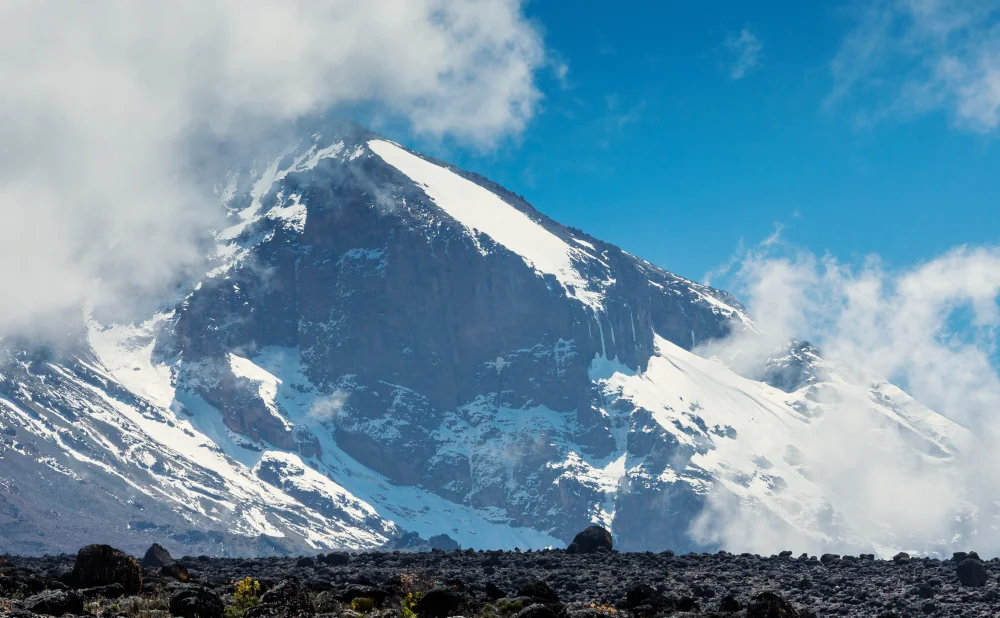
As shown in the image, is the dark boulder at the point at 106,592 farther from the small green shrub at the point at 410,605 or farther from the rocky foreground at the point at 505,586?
the small green shrub at the point at 410,605

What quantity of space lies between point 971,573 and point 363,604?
20.4 m

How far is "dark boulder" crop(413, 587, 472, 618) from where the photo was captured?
27.3 m

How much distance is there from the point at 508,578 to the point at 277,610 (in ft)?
54.3

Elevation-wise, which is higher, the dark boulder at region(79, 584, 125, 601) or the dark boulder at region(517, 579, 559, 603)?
the dark boulder at region(517, 579, 559, 603)

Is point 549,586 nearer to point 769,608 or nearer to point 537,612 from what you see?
point 769,608

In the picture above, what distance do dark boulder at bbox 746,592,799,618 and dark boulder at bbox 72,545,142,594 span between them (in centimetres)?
1557

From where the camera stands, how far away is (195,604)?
27.4m

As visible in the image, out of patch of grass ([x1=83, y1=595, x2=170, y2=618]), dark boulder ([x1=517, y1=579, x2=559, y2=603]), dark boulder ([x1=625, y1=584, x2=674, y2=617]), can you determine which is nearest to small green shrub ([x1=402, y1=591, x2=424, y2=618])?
dark boulder ([x1=517, y1=579, x2=559, y2=603])

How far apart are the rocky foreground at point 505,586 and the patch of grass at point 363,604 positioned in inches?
1.1

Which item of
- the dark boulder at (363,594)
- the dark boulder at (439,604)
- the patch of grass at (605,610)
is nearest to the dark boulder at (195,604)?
the dark boulder at (363,594)

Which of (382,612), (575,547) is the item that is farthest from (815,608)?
(575,547)

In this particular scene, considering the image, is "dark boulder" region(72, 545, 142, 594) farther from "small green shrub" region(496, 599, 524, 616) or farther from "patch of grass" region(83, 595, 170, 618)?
"small green shrub" region(496, 599, 524, 616)

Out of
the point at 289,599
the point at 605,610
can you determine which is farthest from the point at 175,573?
the point at 605,610

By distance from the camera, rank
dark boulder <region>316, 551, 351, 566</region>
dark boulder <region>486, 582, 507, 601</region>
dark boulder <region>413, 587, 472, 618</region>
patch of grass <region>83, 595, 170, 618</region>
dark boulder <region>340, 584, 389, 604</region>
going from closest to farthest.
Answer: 1. patch of grass <region>83, 595, 170, 618</region>
2. dark boulder <region>413, 587, 472, 618</region>
3. dark boulder <region>340, 584, 389, 604</region>
4. dark boulder <region>486, 582, 507, 601</region>
5. dark boulder <region>316, 551, 351, 566</region>
